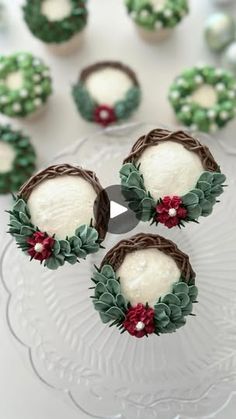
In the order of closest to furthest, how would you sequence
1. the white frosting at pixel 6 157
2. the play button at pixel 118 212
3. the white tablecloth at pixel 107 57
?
the play button at pixel 118 212, the white frosting at pixel 6 157, the white tablecloth at pixel 107 57

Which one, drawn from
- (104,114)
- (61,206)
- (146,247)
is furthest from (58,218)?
(104,114)

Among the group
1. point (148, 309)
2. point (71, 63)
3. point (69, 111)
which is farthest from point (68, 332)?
point (71, 63)

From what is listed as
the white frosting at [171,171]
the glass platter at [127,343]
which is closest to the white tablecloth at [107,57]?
the glass platter at [127,343]

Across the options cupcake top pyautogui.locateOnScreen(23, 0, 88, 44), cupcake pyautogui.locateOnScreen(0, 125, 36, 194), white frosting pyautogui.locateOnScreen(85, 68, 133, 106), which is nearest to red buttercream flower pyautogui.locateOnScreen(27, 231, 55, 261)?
cupcake pyautogui.locateOnScreen(0, 125, 36, 194)

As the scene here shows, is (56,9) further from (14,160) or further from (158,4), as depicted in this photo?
(14,160)

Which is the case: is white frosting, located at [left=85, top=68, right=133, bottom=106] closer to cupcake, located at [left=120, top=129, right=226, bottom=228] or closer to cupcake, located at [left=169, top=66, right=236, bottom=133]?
cupcake, located at [left=169, top=66, right=236, bottom=133]

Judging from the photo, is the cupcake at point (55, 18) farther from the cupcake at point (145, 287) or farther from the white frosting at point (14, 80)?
the cupcake at point (145, 287)
